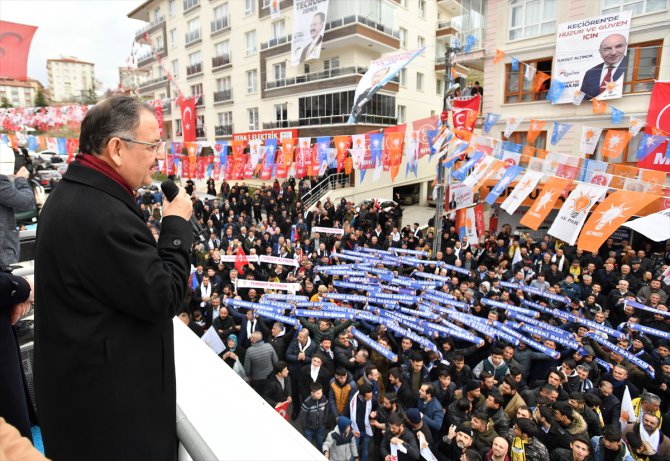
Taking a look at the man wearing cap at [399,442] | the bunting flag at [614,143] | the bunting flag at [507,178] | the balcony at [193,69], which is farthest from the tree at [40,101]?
the man wearing cap at [399,442]

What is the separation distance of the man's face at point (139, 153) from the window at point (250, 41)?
3269 centimetres

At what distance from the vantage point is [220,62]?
109ft

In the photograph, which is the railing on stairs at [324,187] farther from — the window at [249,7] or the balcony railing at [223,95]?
the window at [249,7]

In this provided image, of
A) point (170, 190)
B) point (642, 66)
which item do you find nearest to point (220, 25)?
point (642, 66)

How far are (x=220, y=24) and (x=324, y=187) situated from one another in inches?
755

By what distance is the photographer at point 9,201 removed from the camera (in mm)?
2676

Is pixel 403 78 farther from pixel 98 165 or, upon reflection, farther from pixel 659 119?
pixel 98 165

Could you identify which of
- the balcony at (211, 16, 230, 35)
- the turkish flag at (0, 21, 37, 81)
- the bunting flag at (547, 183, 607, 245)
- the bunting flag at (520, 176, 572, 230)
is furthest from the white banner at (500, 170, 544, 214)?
the balcony at (211, 16, 230, 35)

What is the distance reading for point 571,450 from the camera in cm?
485

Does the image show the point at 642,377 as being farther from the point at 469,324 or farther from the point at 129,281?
the point at 129,281

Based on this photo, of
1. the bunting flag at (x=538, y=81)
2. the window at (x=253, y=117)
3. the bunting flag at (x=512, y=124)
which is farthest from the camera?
the window at (x=253, y=117)

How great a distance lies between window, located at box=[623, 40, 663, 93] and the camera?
45.5ft

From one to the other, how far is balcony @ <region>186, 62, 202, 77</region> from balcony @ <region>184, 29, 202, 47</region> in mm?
1867

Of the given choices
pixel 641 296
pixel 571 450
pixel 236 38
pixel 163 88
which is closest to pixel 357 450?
pixel 571 450
